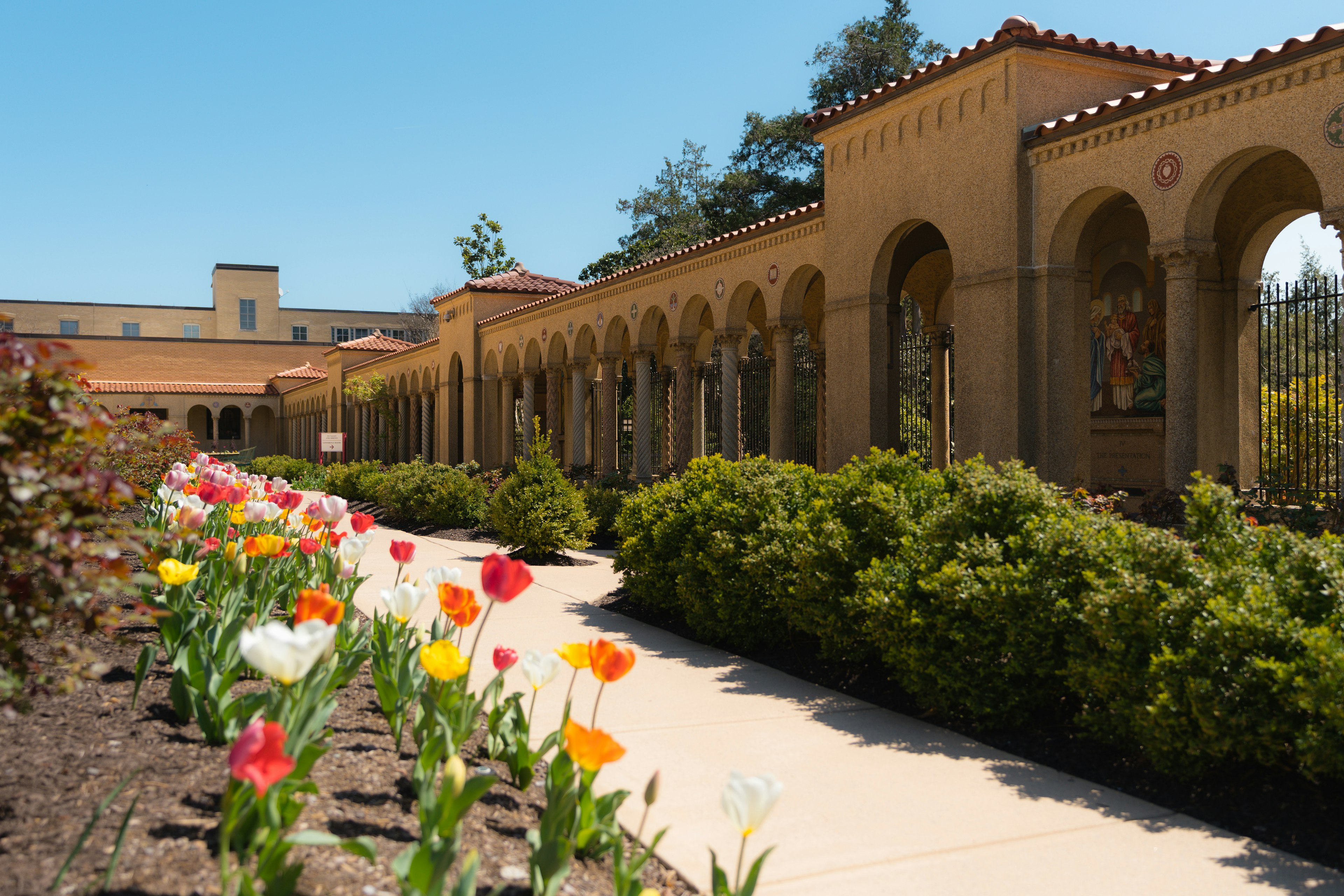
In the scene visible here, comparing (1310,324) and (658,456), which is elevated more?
(1310,324)

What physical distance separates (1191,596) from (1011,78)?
26.2 feet

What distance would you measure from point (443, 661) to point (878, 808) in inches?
77.2

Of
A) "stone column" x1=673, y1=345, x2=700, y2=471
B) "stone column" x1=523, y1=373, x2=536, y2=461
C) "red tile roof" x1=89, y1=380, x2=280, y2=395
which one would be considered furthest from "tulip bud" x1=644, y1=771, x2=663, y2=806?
"red tile roof" x1=89, y1=380, x2=280, y2=395

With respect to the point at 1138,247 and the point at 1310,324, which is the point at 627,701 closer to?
the point at 1138,247

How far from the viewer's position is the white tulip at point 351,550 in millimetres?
4828

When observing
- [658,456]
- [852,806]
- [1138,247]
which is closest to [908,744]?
[852,806]

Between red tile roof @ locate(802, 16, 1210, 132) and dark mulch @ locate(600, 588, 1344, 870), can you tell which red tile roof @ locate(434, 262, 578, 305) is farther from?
dark mulch @ locate(600, 588, 1344, 870)

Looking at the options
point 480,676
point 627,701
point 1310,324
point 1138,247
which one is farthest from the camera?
point 1310,324

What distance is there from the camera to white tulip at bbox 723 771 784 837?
2172mm

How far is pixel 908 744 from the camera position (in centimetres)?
492

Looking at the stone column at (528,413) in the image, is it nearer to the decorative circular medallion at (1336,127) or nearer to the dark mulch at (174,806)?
the decorative circular medallion at (1336,127)

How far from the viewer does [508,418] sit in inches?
1027

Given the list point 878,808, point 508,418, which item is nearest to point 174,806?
point 878,808

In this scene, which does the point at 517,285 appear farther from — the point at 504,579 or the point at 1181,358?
the point at 504,579
